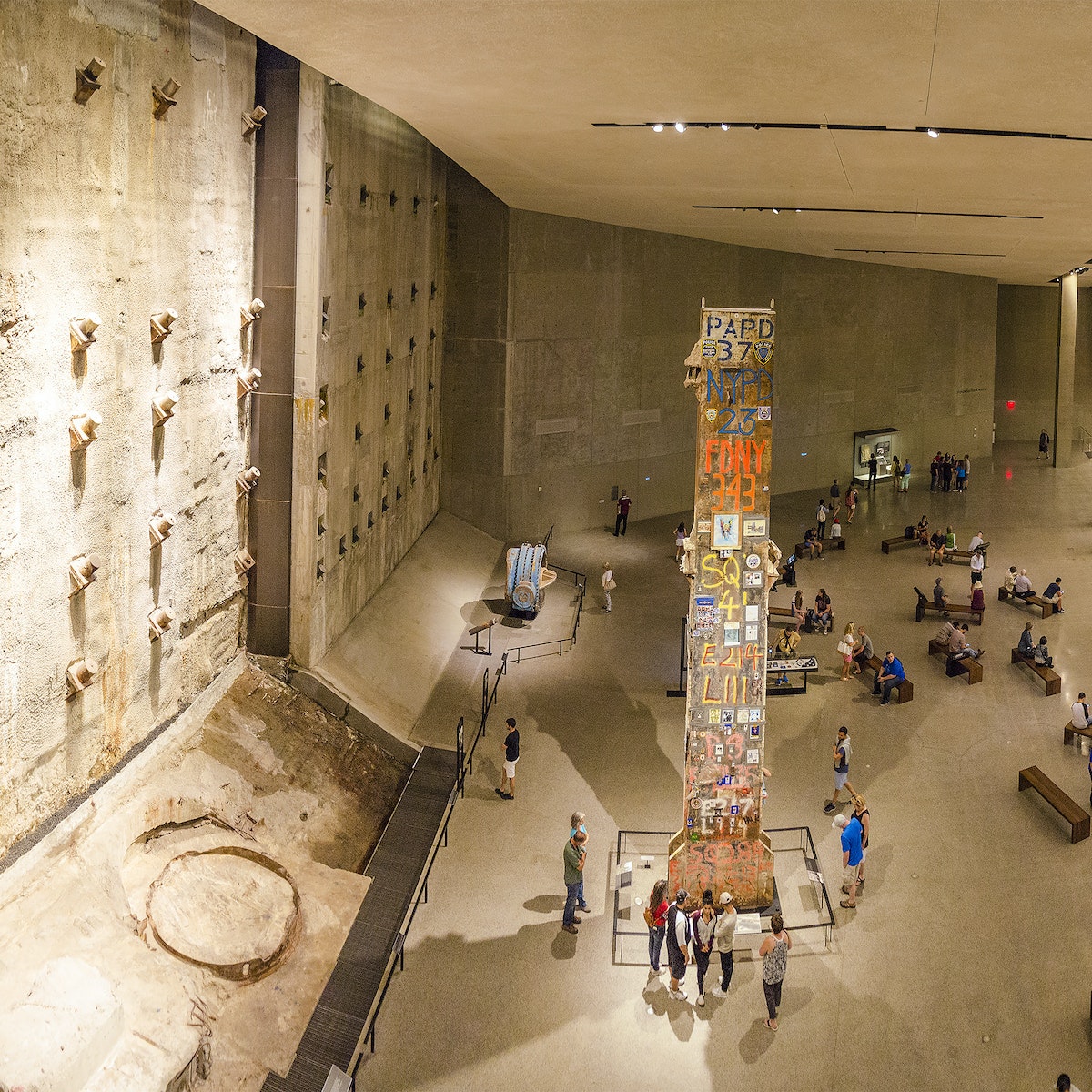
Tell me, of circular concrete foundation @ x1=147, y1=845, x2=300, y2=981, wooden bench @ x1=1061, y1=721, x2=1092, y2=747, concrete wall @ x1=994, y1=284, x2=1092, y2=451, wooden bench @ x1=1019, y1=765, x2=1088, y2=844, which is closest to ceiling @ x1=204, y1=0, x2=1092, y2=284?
wooden bench @ x1=1061, y1=721, x2=1092, y2=747

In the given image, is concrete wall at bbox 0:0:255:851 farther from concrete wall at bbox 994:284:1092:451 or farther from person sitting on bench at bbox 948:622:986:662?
concrete wall at bbox 994:284:1092:451

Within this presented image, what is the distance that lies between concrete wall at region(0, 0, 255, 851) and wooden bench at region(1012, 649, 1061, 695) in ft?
39.6

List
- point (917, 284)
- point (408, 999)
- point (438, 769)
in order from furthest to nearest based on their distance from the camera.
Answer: point (917, 284) → point (438, 769) → point (408, 999)

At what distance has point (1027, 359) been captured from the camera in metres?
43.3

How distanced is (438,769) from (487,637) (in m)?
4.58

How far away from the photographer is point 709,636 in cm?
Result: 1205

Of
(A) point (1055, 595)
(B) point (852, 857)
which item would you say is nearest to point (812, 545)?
(A) point (1055, 595)

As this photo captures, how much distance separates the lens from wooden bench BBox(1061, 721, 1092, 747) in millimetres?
16234

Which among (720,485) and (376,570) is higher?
(720,485)

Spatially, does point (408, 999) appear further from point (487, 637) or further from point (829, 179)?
point (829, 179)

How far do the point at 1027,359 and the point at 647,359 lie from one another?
70.4 ft

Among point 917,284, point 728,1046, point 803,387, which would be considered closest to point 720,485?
point 728,1046

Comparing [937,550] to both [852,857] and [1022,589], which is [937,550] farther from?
[852,857]

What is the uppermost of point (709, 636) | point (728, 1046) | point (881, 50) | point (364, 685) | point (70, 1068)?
point (881, 50)
